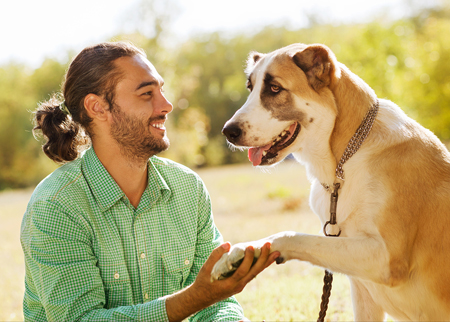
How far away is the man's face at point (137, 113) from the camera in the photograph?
261cm

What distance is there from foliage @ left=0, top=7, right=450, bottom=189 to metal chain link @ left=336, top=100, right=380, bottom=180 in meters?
1.88

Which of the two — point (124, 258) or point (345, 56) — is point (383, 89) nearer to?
point (345, 56)

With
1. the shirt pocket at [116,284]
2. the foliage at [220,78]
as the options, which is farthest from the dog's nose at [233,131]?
the foliage at [220,78]

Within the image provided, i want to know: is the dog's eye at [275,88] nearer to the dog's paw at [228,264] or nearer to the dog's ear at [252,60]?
the dog's ear at [252,60]

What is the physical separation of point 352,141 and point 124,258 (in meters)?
1.41

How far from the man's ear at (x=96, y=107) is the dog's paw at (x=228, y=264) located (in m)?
1.24

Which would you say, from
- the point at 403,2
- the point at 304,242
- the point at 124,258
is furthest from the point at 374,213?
the point at 403,2

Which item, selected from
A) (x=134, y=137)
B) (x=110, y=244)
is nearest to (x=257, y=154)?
(x=134, y=137)

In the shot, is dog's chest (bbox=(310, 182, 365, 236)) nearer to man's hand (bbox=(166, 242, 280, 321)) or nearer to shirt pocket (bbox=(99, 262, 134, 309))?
man's hand (bbox=(166, 242, 280, 321))

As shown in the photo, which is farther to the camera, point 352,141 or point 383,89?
point 383,89

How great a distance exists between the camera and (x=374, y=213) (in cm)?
215

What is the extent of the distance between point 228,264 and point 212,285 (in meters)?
0.14

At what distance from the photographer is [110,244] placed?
2322 millimetres

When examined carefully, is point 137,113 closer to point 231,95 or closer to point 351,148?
point 351,148
